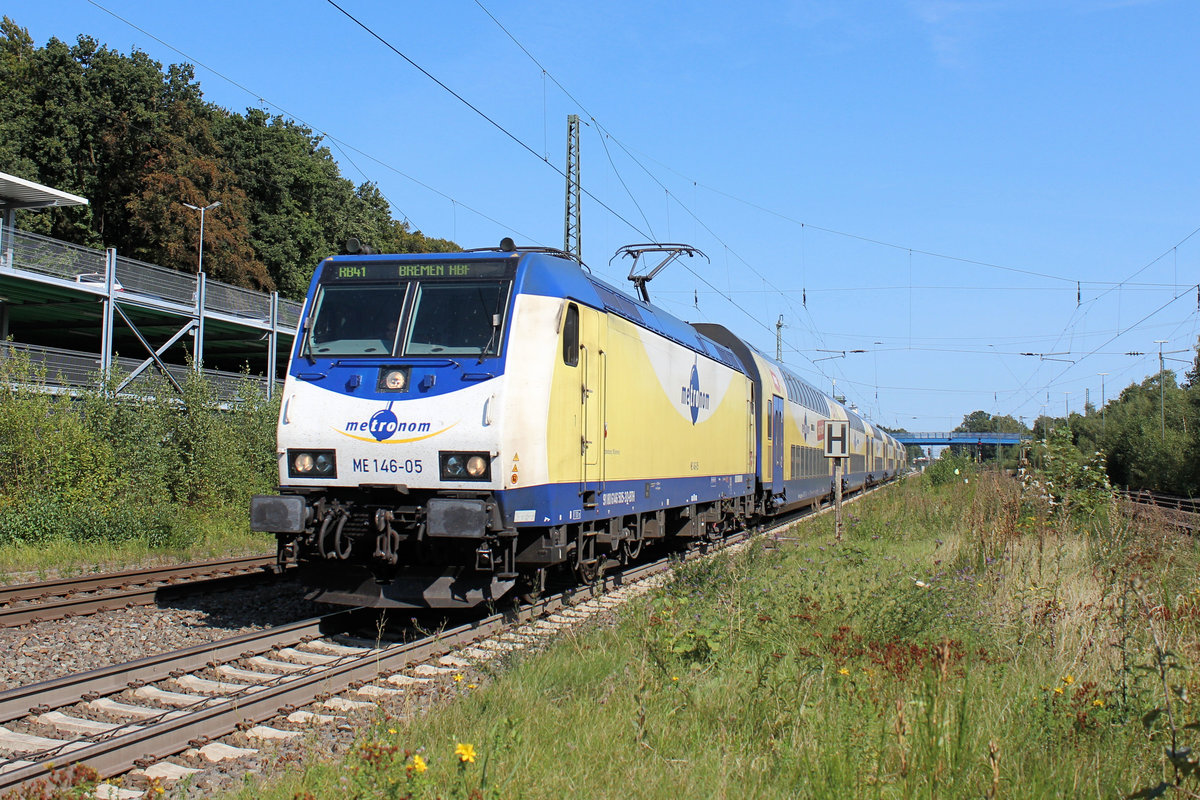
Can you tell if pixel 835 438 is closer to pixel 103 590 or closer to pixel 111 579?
pixel 111 579

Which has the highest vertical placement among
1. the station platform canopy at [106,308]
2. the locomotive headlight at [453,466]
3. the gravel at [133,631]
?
the station platform canopy at [106,308]

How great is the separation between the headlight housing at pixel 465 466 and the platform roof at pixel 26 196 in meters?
25.7

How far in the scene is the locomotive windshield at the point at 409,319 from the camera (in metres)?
8.67

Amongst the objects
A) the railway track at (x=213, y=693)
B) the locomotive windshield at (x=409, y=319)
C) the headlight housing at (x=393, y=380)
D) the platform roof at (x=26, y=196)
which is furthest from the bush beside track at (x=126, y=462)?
the platform roof at (x=26, y=196)

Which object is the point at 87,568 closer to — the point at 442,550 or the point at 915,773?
the point at 442,550

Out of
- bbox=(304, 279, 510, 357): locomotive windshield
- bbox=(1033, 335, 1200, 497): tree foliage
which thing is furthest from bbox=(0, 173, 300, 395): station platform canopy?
bbox=(1033, 335, 1200, 497): tree foliage

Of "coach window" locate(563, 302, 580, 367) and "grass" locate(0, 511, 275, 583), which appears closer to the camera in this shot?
"coach window" locate(563, 302, 580, 367)

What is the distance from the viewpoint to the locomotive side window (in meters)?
8.92

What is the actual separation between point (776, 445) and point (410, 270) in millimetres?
14144

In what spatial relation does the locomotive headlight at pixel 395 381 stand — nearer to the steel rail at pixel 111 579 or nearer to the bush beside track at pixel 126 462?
the steel rail at pixel 111 579

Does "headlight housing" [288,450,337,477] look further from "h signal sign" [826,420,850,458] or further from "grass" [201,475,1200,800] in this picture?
"h signal sign" [826,420,850,458]

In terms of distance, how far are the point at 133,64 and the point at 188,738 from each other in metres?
47.2

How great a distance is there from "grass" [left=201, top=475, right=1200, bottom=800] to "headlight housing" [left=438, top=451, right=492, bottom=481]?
1.59m

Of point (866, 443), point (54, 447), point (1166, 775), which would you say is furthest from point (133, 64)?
point (1166, 775)
